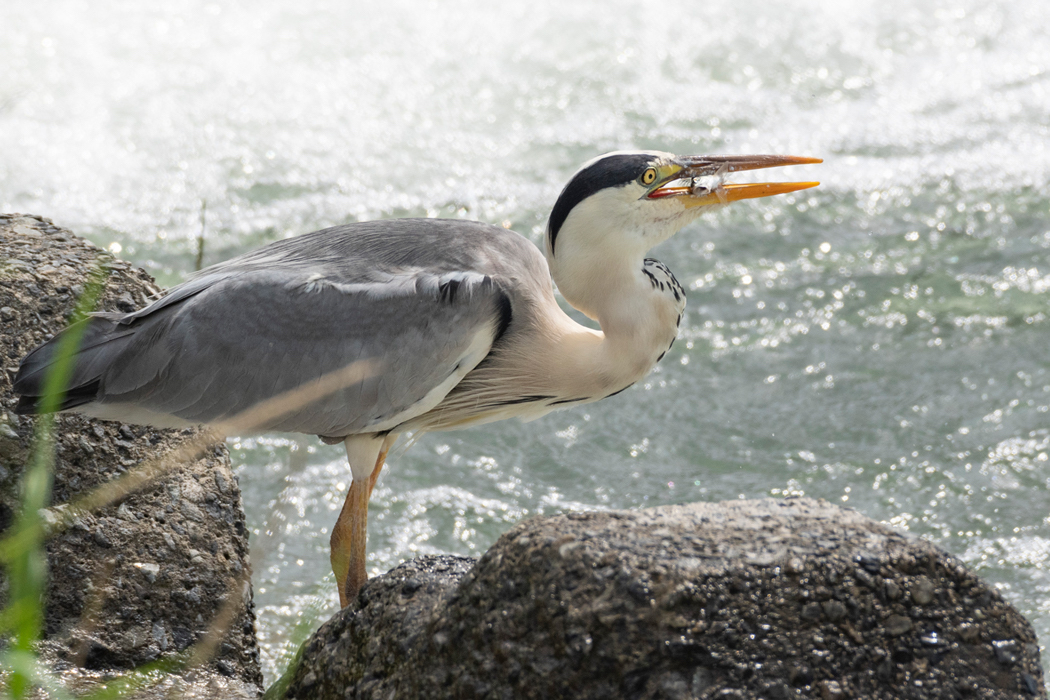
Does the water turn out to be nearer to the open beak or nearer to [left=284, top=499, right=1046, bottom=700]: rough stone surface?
the open beak

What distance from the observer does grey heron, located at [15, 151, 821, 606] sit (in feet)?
10.0

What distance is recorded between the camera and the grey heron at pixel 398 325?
10.0 ft

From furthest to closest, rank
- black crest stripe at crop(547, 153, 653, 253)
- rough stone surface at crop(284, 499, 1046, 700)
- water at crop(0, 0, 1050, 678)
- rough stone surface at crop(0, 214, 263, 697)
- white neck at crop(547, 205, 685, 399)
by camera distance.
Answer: water at crop(0, 0, 1050, 678)
white neck at crop(547, 205, 685, 399)
black crest stripe at crop(547, 153, 653, 253)
rough stone surface at crop(0, 214, 263, 697)
rough stone surface at crop(284, 499, 1046, 700)

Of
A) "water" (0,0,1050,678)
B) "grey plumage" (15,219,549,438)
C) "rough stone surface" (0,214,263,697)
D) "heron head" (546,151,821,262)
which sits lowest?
"rough stone surface" (0,214,263,697)

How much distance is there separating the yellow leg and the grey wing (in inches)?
10.4

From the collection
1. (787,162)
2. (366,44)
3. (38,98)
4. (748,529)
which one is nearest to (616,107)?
(366,44)

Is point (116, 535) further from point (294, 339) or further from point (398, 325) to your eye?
point (398, 325)

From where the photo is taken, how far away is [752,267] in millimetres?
6758

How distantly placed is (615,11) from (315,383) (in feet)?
25.5

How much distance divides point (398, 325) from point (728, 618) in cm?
147

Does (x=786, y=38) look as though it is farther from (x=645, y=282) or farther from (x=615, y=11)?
(x=645, y=282)

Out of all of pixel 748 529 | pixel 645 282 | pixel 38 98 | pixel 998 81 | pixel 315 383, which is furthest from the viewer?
pixel 998 81

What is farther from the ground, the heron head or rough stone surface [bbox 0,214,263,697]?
the heron head

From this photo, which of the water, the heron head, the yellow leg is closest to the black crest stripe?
the heron head
